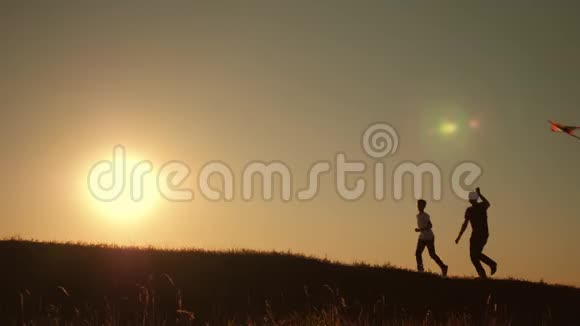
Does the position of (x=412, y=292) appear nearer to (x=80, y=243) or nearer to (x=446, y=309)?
(x=446, y=309)

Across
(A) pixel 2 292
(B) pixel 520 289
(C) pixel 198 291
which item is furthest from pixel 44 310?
(B) pixel 520 289

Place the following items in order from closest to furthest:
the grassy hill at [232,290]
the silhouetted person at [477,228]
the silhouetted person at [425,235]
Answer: the grassy hill at [232,290] < the silhouetted person at [477,228] < the silhouetted person at [425,235]

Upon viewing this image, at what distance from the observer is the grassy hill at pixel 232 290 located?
12055 millimetres

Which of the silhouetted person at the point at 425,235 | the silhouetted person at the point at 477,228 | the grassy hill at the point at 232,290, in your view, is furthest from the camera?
the silhouetted person at the point at 425,235

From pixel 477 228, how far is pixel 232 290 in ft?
25.5

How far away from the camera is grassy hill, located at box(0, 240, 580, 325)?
39.5 ft

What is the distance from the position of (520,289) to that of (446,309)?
17.3 feet

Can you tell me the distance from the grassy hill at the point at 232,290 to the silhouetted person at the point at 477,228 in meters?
0.86

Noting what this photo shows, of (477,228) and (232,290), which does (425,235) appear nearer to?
(477,228)

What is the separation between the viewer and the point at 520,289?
59.0 ft

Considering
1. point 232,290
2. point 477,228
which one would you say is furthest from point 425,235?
point 232,290

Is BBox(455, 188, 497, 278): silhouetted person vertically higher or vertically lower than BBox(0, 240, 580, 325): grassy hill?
higher

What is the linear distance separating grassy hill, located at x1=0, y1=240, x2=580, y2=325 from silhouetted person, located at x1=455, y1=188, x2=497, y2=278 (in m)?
0.86

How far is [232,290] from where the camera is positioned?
14672 millimetres
